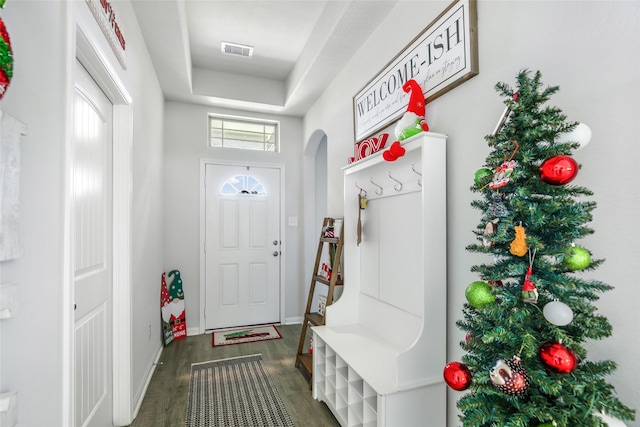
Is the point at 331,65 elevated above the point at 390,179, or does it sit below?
above

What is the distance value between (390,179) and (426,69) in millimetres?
670

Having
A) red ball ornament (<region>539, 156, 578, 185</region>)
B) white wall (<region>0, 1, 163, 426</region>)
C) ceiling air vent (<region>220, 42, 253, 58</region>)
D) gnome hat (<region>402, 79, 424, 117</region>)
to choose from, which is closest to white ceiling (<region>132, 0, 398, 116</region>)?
ceiling air vent (<region>220, 42, 253, 58</region>)

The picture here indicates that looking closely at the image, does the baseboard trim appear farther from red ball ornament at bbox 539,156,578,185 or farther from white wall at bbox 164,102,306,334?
red ball ornament at bbox 539,156,578,185

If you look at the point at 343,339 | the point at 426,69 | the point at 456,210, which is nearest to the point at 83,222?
the point at 343,339

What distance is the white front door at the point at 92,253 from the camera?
59.2 inches

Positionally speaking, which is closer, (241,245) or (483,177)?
(483,177)

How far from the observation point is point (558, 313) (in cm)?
76

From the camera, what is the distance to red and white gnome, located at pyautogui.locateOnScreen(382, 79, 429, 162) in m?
1.68

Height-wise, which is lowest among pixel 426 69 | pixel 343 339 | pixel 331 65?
pixel 343 339

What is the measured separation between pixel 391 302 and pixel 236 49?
2.80 meters

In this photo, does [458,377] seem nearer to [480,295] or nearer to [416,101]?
[480,295]

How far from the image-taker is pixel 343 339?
6.74 feet

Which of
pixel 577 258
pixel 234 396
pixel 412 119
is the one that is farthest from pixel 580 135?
pixel 234 396

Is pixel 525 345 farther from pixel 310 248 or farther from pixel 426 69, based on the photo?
pixel 310 248
